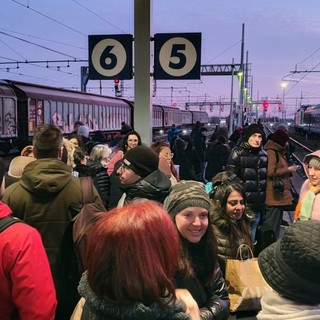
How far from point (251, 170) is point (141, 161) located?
248 cm

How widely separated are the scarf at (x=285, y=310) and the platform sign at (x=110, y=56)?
4208 millimetres

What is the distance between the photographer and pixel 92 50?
528cm

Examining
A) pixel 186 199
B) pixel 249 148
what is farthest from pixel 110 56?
pixel 186 199

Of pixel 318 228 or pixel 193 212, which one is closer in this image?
pixel 318 228

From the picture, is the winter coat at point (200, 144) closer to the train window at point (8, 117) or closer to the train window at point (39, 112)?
the train window at point (8, 117)

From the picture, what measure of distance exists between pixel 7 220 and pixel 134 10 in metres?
3.82

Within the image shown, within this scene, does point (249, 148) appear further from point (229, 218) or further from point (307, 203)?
point (229, 218)

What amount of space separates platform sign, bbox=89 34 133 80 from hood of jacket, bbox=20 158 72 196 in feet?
9.04

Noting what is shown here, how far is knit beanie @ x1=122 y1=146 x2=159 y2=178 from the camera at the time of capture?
308 centimetres

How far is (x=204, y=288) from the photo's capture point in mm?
2133

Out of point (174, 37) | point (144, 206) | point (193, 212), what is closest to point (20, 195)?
point (193, 212)

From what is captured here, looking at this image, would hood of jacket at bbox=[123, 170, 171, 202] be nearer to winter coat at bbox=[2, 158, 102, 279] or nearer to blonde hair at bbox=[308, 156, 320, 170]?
winter coat at bbox=[2, 158, 102, 279]

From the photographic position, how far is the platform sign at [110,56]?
5270 millimetres

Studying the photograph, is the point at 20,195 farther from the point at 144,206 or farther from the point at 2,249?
the point at 144,206
